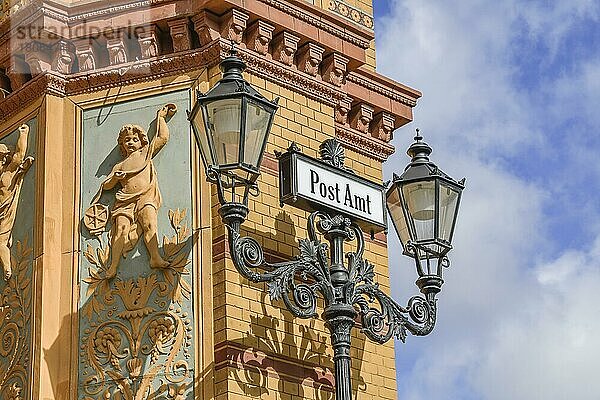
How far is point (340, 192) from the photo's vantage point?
8961 millimetres

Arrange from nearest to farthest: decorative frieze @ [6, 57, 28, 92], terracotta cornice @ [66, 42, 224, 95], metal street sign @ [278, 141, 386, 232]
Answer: metal street sign @ [278, 141, 386, 232] → terracotta cornice @ [66, 42, 224, 95] → decorative frieze @ [6, 57, 28, 92]

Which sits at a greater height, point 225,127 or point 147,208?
point 147,208

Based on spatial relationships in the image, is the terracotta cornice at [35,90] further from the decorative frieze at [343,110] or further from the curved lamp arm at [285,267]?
the curved lamp arm at [285,267]

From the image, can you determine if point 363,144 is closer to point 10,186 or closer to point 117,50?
point 117,50

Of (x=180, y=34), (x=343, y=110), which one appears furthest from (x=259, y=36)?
(x=343, y=110)

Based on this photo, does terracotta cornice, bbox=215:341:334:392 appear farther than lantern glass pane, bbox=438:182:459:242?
Yes

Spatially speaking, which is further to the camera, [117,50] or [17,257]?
[117,50]

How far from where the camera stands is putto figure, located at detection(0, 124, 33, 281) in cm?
1116

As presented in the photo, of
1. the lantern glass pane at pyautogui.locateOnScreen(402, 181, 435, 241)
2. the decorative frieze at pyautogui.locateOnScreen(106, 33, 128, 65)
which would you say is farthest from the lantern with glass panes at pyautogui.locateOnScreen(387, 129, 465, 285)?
the decorative frieze at pyautogui.locateOnScreen(106, 33, 128, 65)

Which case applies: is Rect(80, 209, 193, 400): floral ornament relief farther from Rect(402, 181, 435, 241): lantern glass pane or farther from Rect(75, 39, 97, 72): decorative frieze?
Rect(402, 181, 435, 241): lantern glass pane

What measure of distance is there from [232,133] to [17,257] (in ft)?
12.0

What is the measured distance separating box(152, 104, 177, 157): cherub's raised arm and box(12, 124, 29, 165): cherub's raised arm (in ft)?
4.43

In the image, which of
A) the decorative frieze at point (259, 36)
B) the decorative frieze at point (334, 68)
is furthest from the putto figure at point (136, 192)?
the decorative frieze at point (334, 68)

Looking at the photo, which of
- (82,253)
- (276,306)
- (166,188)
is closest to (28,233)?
(82,253)
